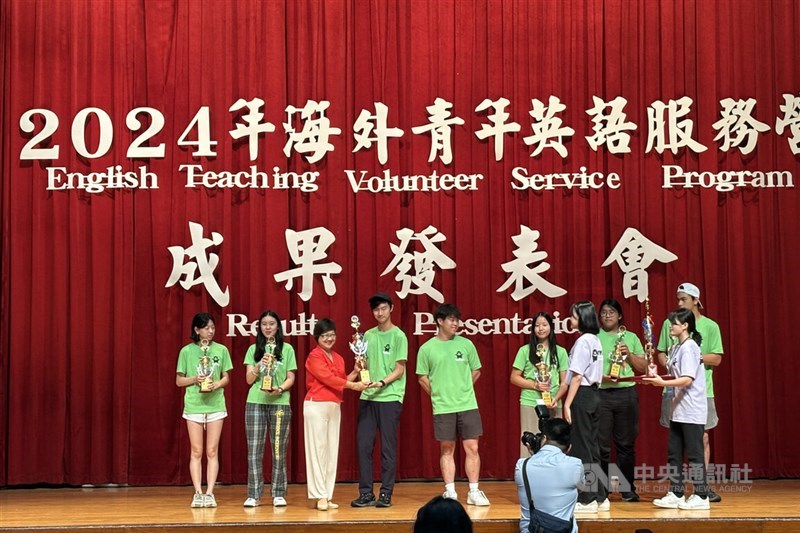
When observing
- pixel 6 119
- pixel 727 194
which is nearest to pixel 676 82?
pixel 727 194

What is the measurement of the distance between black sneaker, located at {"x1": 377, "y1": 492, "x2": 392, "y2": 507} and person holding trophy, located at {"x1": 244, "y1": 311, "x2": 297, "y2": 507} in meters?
0.63

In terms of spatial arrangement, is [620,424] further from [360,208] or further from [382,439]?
[360,208]

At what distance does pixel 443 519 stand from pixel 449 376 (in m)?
3.43

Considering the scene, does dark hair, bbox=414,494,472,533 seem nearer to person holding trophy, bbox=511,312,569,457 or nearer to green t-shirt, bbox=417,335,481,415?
green t-shirt, bbox=417,335,481,415

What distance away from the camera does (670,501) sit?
20.6 ft

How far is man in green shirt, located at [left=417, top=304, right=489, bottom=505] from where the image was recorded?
21.4 feet

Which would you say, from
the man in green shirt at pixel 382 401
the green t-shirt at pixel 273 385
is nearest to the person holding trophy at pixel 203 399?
the green t-shirt at pixel 273 385

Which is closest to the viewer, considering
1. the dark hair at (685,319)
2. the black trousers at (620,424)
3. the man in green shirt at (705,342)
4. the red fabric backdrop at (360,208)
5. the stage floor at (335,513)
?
the stage floor at (335,513)

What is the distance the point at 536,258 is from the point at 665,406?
1831 mm

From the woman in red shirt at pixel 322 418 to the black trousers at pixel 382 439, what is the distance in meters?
0.20

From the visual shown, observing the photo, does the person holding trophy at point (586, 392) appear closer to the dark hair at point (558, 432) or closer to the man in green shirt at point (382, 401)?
the dark hair at point (558, 432)

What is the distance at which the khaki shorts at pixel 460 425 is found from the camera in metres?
6.52

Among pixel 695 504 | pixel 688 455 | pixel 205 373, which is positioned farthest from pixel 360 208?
pixel 695 504

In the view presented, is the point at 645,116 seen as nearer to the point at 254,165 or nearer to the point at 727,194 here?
the point at 727,194
